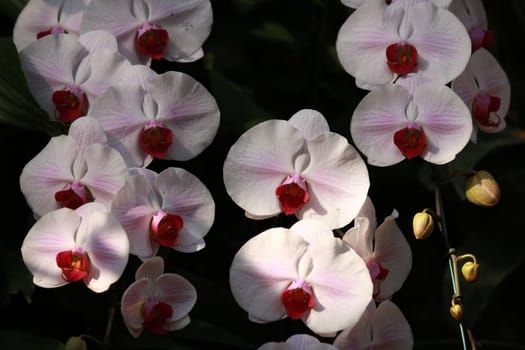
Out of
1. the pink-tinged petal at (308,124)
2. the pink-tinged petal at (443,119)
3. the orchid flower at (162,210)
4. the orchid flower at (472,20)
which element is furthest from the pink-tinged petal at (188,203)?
the orchid flower at (472,20)

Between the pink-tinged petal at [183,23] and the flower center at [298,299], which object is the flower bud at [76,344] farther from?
the pink-tinged petal at [183,23]

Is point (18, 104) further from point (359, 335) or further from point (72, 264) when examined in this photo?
point (359, 335)

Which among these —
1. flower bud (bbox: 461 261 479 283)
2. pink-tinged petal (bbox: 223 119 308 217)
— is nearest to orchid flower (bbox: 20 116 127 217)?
pink-tinged petal (bbox: 223 119 308 217)

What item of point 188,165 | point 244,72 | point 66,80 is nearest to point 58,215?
point 66,80

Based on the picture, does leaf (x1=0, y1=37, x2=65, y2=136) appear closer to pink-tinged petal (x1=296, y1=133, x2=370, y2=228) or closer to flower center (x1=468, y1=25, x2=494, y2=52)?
pink-tinged petal (x1=296, y1=133, x2=370, y2=228)

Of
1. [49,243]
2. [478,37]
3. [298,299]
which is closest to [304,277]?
[298,299]

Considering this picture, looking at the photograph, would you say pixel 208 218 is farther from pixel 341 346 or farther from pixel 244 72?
pixel 244 72
